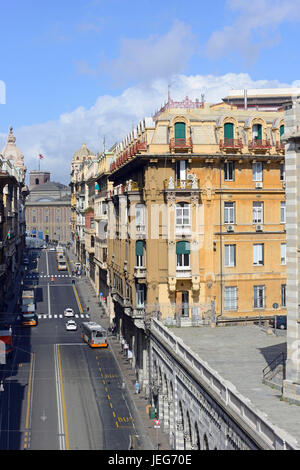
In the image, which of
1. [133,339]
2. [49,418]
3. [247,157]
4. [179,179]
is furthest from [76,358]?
[247,157]

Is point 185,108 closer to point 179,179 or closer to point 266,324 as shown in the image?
point 179,179

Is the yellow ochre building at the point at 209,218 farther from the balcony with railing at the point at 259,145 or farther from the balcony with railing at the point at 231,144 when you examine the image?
the balcony with railing at the point at 231,144

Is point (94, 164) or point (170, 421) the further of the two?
point (94, 164)

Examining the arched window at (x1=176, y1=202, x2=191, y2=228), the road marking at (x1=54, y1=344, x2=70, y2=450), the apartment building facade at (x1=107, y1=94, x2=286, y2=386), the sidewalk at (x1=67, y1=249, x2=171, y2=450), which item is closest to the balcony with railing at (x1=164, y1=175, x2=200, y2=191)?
the apartment building facade at (x1=107, y1=94, x2=286, y2=386)

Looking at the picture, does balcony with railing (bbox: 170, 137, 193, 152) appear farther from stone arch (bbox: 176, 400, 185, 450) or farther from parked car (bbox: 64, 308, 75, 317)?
parked car (bbox: 64, 308, 75, 317)

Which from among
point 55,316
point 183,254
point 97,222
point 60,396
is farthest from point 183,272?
point 97,222

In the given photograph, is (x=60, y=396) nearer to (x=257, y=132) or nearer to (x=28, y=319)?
(x=257, y=132)

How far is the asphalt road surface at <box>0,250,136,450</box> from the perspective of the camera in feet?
184

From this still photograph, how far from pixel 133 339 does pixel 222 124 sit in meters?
26.6

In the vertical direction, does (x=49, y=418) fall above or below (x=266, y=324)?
below

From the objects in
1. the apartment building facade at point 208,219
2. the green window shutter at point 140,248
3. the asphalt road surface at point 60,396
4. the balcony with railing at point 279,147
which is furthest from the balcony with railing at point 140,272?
the balcony with railing at point 279,147

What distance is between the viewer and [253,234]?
70.1m

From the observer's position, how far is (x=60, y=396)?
67.4 meters

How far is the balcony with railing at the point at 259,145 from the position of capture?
6912 cm
